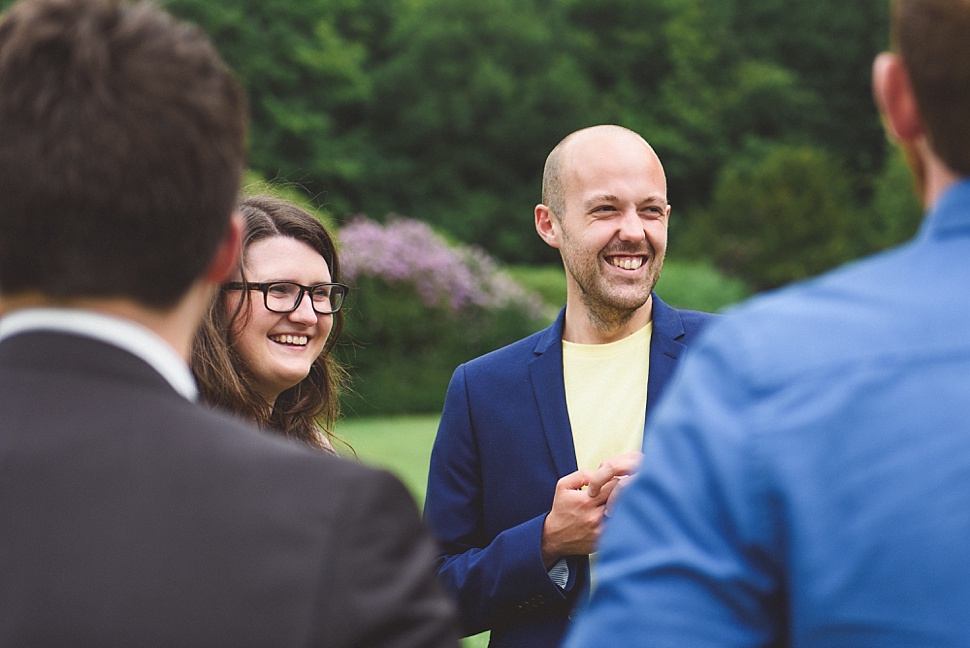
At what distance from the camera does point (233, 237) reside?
1.67 metres

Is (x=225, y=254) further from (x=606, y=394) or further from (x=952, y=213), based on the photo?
(x=606, y=394)

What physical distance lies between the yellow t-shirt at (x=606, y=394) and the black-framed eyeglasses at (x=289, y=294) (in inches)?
29.7

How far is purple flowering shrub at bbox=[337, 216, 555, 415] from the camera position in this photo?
20.9 metres

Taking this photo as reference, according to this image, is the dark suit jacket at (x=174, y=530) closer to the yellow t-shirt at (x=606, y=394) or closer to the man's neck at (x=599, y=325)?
the yellow t-shirt at (x=606, y=394)

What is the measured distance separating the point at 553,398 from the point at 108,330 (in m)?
2.09

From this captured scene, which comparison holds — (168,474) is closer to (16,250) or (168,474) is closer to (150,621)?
(150,621)

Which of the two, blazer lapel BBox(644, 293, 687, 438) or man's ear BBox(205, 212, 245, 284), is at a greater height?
blazer lapel BBox(644, 293, 687, 438)

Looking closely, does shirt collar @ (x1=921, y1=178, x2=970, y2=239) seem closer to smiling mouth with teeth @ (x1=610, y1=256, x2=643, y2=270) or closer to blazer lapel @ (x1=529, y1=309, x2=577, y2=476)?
blazer lapel @ (x1=529, y1=309, x2=577, y2=476)

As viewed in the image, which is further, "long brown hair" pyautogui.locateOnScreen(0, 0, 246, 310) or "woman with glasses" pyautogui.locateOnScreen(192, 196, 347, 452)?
"woman with glasses" pyautogui.locateOnScreen(192, 196, 347, 452)

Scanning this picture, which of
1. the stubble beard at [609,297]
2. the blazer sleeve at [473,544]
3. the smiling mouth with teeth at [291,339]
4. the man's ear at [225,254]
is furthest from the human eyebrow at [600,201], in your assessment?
the man's ear at [225,254]

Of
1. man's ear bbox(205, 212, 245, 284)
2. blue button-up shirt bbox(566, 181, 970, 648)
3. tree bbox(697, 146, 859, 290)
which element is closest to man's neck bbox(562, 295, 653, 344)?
man's ear bbox(205, 212, 245, 284)

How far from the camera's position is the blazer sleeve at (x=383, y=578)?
4.68ft

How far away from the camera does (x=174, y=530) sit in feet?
4.70

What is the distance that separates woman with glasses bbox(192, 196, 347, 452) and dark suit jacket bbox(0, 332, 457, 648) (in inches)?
73.7
